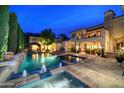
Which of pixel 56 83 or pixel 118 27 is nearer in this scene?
pixel 56 83

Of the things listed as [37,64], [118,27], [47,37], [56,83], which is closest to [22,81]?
[56,83]

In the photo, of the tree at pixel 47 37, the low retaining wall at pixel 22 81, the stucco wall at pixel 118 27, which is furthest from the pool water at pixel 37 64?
the tree at pixel 47 37

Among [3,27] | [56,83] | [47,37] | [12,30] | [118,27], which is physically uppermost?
[118,27]

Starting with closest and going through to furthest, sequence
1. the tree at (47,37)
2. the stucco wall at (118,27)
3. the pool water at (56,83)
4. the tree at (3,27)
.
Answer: the pool water at (56,83)
the tree at (3,27)
the stucco wall at (118,27)
the tree at (47,37)

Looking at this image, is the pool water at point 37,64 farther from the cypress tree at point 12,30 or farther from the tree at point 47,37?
the tree at point 47,37

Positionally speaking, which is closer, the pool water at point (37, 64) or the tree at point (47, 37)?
the pool water at point (37, 64)

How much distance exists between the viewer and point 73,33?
58.2ft

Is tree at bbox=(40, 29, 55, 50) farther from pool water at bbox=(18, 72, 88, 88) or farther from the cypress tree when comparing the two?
pool water at bbox=(18, 72, 88, 88)

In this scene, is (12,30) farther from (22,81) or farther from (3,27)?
(22,81)

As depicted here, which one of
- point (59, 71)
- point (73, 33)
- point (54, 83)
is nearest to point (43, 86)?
point (54, 83)

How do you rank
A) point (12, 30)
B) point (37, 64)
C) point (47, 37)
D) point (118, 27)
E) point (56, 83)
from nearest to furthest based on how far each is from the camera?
point (56, 83)
point (37, 64)
point (12, 30)
point (118, 27)
point (47, 37)

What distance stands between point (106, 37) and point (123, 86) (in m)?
9.46
